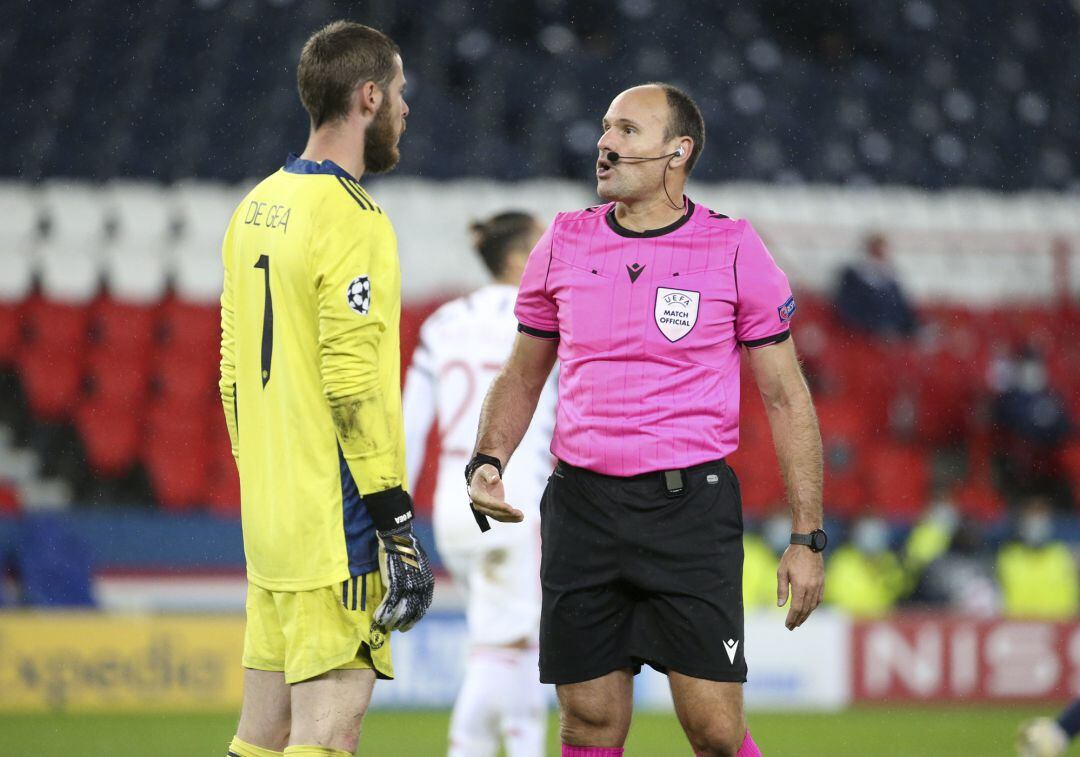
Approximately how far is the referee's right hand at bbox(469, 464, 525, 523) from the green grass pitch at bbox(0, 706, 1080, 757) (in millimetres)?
→ 4279

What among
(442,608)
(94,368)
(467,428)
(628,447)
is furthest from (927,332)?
(628,447)

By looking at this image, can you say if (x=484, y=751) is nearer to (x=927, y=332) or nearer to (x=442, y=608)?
(x=442, y=608)

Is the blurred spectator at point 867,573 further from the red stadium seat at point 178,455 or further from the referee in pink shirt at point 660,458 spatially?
the referee in pink shirt at point 660,458

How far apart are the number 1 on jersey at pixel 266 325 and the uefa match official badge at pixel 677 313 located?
96 cm

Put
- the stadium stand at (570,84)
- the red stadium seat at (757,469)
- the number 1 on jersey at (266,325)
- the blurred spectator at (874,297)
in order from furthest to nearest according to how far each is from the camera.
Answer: the stadium stand at (570,84)
the blurred spectator at (874,297)
the red stadium seat at (757,469)
the number 1 on jersey at (266,325)

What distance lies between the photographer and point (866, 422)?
13281mm

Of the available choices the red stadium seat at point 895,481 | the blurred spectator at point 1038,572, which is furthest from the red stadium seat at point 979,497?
the blurred spectator at point 1038,572

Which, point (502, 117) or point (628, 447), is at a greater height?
point (502, 117)

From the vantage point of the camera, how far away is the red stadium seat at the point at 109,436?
1163cm

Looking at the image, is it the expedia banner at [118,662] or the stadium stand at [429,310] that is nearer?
the expedia banner at [118,662]

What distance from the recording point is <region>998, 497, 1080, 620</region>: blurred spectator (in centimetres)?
1148

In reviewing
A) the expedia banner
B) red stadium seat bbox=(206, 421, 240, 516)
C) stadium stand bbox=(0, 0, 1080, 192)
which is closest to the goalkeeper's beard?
the expedia banner

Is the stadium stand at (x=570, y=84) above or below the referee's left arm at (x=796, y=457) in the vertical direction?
above

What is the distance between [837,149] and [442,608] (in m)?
7.33
